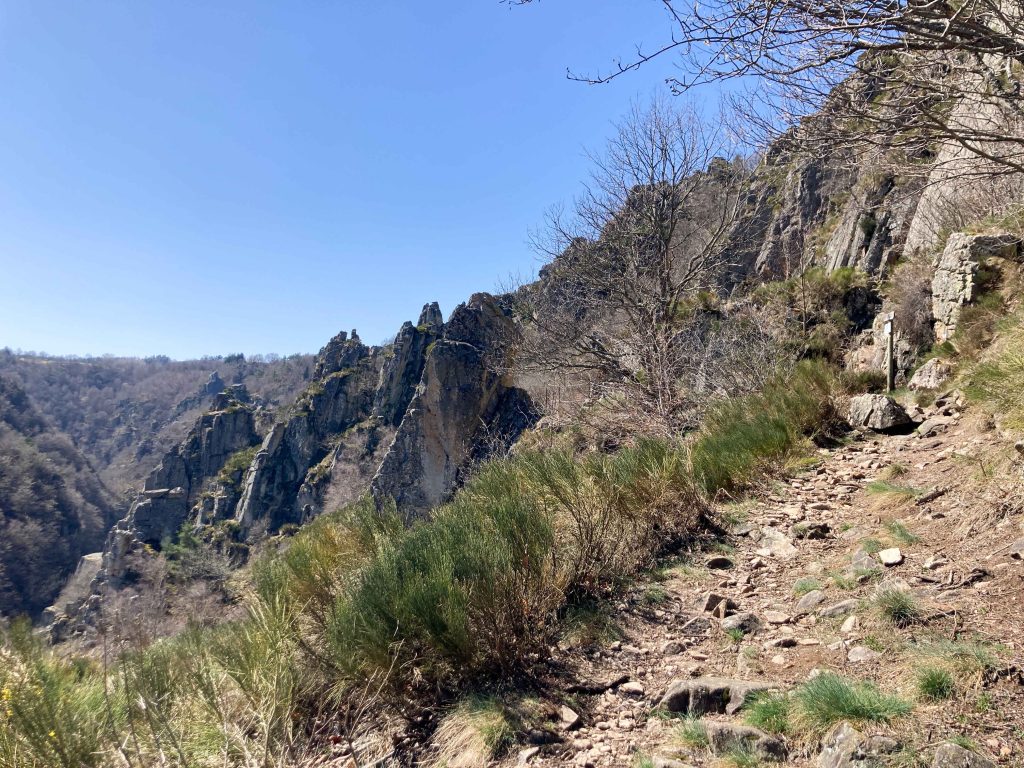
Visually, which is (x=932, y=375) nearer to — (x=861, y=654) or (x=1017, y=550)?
(x=1017, y=550)

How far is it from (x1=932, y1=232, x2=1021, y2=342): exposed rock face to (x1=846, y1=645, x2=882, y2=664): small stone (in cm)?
684

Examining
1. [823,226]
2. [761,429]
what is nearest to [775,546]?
[761,429]

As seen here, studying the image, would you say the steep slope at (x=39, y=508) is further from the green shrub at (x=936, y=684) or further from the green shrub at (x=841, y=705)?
the green shrub at (x=936, y=684)

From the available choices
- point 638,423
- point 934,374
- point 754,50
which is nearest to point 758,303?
point 934,374

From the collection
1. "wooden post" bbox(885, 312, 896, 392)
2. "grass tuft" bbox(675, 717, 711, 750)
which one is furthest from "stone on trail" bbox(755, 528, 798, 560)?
"wooden post" bbox(885, 312, 896, 392)

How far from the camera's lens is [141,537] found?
4216 centimetres

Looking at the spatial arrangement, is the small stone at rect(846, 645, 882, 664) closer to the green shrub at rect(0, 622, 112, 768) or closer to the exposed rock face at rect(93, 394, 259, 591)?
the green shrub at rect(0, 622, 112, 768)

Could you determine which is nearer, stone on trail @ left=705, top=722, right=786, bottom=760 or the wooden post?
stone on trail @ left=705, top=722, right=786, bottom=760

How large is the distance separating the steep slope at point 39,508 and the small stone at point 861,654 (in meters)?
31.9

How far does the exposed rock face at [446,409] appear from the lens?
22062 mm

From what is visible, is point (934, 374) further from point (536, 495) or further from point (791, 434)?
point (536, 495)

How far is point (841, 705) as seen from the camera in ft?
6.04

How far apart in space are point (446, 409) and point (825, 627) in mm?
20709

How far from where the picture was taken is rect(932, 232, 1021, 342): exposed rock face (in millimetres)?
7273
